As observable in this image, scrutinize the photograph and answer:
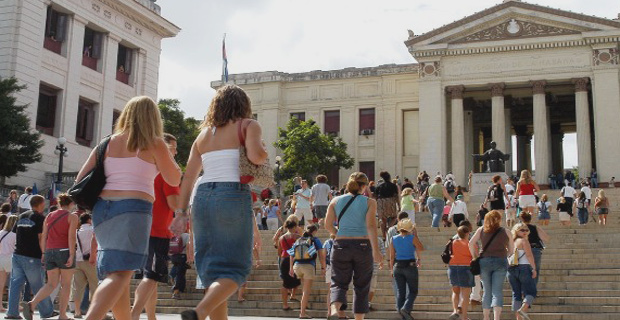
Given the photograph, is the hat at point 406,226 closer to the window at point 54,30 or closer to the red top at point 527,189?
the red top at point 527,189

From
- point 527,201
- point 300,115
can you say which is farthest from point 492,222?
point 300,115

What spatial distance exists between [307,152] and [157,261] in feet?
121

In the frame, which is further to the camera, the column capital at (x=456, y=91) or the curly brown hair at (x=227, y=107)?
the column capital at (x=456, y=91)

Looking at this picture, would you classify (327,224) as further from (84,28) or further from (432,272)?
(84,28)

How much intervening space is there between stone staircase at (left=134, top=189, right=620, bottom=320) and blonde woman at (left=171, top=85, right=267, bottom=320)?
769 cm

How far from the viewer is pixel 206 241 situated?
509 centimetres

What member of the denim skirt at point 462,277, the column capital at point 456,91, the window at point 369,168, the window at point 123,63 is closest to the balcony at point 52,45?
the window at point 123,63

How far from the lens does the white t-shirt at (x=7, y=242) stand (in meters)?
11.9

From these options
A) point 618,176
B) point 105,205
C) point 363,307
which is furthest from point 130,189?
point 618,176

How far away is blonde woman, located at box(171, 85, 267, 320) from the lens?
16.6 ft

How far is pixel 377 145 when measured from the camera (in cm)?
4838

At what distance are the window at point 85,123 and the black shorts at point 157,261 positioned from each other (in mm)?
28914

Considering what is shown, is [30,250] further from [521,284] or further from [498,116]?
[498,116]

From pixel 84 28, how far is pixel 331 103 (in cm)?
2007
